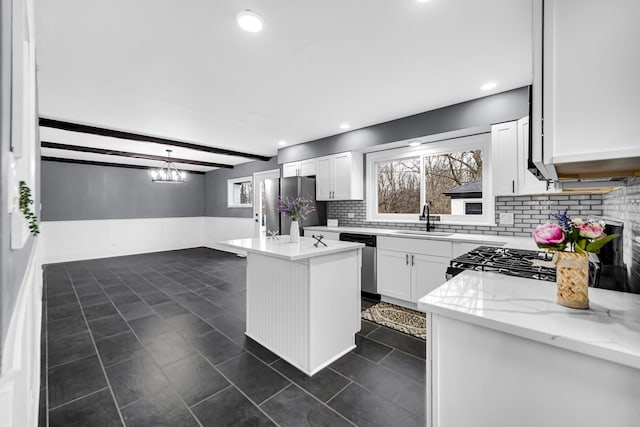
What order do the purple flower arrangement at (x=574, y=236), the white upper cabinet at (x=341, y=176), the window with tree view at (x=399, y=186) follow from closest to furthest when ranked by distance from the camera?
1. the purple flower arrangement at (x=574, y=236)
2. the window with tree view at (x=399, y=186)
3. the white upper cabinet at (x=341, y=176)

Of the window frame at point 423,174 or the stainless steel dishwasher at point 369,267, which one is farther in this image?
the stainless steel dishwasher at point 369,267

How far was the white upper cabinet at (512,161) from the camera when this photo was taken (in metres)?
2.65

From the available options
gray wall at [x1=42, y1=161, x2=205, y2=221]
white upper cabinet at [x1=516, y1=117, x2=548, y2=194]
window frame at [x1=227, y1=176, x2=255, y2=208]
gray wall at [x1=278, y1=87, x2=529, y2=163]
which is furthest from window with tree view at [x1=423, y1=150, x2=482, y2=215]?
gray wall at [x1=42, y1=161, x2=205, y2=221]

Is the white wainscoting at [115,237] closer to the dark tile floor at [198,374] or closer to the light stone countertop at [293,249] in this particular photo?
the dark tile floor at [198,374]

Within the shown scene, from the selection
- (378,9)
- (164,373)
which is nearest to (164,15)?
(378,9)

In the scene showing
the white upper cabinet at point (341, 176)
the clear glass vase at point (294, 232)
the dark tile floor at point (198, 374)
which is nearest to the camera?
the dark tile floor at point (198, 374)

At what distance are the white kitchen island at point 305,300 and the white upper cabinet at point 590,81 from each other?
1.50 m

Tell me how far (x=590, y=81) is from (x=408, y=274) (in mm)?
2659

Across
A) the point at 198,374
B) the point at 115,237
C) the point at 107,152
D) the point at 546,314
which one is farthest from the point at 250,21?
the point at 115,237

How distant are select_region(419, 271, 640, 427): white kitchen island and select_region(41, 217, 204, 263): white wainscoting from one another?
7967mm

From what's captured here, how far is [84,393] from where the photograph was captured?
182 cm

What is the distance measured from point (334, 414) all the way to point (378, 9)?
248 centimetres

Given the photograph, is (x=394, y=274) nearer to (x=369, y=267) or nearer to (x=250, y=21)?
(x=369, y=267)

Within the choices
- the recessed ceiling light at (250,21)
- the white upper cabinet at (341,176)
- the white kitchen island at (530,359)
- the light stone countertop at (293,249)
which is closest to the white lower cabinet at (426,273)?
the light stone countertop at (293,249)
